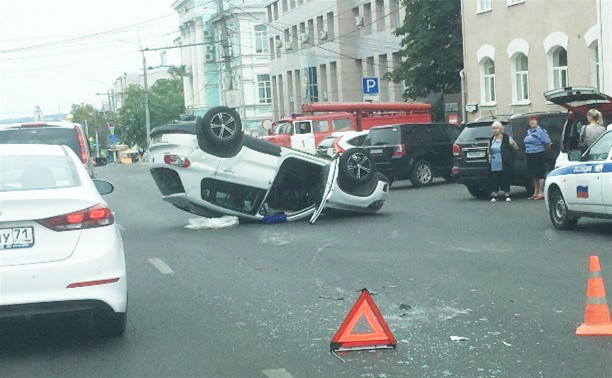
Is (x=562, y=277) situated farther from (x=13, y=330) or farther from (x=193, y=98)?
(x=193, y=98)

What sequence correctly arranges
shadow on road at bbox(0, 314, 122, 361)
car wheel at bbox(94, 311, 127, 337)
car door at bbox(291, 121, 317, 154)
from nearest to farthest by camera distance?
shadow on road at bbox(0, 314, 122, 361), car wheel at bbox(94, 311, 127, 337), car door at bbox(291, 121, 317, 154)

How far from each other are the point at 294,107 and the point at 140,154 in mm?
39282

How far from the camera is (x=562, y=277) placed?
11.4 meters

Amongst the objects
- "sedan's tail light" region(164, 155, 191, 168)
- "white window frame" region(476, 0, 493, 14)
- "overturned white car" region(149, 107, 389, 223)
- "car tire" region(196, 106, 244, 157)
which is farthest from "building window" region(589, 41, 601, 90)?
"sedan's tail light" region(164, 155, 191, 168)

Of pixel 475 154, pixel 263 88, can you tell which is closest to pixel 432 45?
pixel 475 154

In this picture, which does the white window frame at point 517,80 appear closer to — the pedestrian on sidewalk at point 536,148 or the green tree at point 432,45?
the green tree at point 432,45

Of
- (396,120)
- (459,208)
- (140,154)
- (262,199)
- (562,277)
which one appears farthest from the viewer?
(140,154)

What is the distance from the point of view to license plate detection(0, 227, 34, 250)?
7512mm

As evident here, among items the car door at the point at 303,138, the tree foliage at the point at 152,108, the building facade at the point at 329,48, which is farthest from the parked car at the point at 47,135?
the tree foliage at the point at 152,108

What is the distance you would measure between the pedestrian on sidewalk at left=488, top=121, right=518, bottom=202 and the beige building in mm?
8713

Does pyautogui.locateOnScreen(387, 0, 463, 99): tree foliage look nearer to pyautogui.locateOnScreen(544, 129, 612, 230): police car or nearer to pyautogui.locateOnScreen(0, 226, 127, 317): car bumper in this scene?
pyautogui.locateOnScreen(544, 129, 612, 230): police car

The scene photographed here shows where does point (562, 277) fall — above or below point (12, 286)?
below

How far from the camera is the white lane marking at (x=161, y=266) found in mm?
12891

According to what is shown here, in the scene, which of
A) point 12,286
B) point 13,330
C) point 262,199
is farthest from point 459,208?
point 12,286
